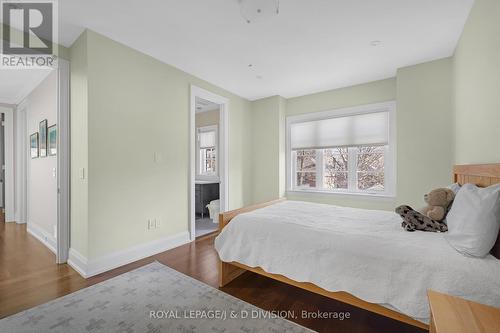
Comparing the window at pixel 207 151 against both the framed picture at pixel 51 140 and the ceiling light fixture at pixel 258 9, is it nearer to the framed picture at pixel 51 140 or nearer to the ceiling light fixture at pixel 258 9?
the framed picture at pixel 51 140

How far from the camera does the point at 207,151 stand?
5.95 m

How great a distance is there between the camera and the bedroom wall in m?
3.10

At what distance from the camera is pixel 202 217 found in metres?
4.96

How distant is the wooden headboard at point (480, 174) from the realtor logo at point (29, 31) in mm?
3774

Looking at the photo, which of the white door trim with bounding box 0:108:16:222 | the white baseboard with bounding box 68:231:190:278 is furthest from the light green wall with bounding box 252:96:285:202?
the white door trim with bounding box 0:108:16:222

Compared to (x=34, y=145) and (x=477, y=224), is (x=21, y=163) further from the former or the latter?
(x=477, y=224)

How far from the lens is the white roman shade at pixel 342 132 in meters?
3.69

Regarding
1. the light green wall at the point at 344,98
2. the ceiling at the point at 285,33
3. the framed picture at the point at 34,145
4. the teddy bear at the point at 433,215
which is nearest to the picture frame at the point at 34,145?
the framed picture at the point at 34,145

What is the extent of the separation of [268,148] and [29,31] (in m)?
3.69

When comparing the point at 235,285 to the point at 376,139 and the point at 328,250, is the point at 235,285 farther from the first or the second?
the point at 376,139

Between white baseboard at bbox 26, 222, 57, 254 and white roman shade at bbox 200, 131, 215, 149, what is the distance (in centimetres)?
356

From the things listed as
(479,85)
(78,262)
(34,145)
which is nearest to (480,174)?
(479,85)

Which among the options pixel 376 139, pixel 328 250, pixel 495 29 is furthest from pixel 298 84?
pixel 328 250

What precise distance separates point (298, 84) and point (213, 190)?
2.94 meters
